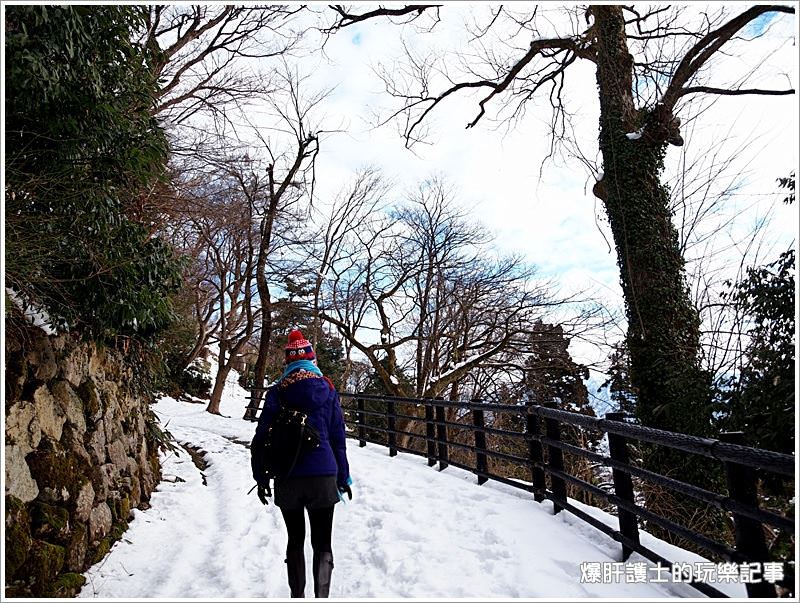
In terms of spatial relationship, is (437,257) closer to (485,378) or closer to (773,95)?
(485,378)

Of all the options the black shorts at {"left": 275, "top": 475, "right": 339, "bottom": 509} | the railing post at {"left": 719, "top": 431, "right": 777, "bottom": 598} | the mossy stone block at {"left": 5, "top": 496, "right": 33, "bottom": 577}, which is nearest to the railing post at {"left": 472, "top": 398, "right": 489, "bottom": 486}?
the black shorts at {"left": 275, "top": 475, "right": 339, "bottom": 509}

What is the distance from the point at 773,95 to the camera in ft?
22.5

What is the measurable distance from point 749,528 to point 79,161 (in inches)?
183

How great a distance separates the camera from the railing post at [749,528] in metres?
2.41

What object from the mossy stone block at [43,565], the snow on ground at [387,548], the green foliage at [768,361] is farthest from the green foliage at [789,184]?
the mossy stone block at [43,565]

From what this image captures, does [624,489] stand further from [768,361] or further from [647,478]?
[768,361]

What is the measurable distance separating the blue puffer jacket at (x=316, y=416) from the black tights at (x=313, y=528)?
0.23 meters

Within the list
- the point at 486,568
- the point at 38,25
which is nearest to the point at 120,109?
the point at 38,25

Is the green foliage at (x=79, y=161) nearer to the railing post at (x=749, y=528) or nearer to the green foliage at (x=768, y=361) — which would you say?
the railing post at (x=749, y=528)

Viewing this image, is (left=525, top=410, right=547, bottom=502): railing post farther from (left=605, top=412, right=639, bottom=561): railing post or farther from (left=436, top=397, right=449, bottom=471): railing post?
(left=436, top=397, right=449, bottom=471): railing post

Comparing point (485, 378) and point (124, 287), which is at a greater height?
point (124, 287)

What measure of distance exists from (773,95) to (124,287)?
321 inches

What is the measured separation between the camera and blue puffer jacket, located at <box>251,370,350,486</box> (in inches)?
127

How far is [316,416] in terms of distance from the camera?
330cm
